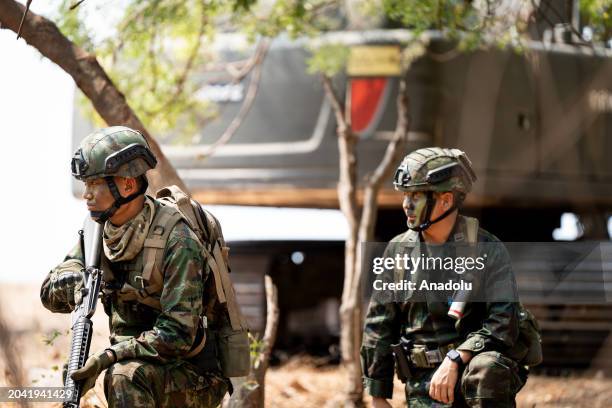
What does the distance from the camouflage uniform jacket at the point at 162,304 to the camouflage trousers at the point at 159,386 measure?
0.05m

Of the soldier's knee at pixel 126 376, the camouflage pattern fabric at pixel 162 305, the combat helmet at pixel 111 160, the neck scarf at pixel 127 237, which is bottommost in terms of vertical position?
the soldier's knee at pixel 126 376

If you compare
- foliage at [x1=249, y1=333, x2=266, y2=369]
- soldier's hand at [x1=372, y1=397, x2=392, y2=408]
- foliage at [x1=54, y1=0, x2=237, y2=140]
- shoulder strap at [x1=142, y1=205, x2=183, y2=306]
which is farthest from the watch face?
foliage at [x1=54, y1=0, x2=237, y2=140]

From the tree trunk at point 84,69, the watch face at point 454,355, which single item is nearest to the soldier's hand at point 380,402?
the watch face at point 454,355

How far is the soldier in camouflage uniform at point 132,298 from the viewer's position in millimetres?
4523

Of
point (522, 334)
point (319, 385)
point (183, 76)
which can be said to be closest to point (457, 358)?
point (522, 334)

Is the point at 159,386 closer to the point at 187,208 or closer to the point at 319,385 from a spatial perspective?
the point at 187,208

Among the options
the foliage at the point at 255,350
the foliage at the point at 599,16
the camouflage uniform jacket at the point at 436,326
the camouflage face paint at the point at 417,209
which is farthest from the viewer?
the foliage at the point at 599,16

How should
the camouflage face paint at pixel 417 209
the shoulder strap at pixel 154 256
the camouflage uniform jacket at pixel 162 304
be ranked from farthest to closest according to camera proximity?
1. the camouflage face paint at pixel 417 209
2. the shoulder strap at pixel 154 256
3. the camouflage uniform jacket at pixel 162 304

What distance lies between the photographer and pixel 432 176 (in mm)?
5074

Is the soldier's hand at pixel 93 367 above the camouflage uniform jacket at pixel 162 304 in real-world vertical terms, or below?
below

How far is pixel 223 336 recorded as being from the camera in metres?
4.94

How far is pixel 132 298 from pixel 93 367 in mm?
390

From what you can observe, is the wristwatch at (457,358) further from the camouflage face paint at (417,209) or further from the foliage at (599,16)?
the foliage at (599,16)

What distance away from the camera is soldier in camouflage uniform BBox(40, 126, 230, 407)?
4.52 metres
